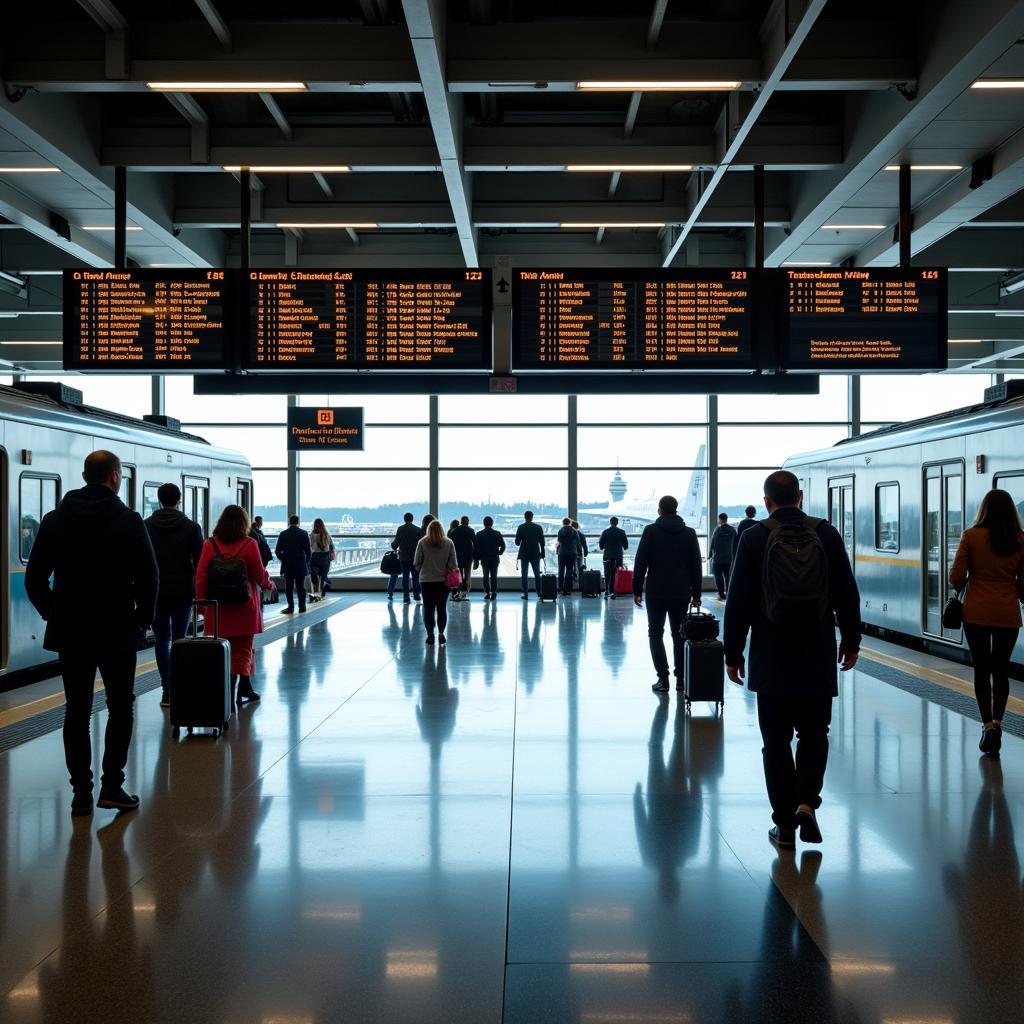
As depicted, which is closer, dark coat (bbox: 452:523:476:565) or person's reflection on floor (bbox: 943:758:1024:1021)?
person's reflection on floor (bbox: 943:758:1024:1021)

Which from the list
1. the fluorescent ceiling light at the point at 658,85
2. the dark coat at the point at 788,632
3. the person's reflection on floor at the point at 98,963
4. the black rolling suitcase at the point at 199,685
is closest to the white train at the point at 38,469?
the black rolling suitcase at the point at 199,685

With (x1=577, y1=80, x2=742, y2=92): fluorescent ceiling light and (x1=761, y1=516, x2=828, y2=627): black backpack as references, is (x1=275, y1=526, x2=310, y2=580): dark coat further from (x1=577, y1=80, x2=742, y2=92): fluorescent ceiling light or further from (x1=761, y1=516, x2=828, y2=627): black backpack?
(x1=761, y1=516, x2=828, y2=627): black backpack

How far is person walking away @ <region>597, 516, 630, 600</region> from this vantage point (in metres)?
21.6

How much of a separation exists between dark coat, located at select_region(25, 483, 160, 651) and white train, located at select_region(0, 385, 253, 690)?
461 cm

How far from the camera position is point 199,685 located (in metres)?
7.18

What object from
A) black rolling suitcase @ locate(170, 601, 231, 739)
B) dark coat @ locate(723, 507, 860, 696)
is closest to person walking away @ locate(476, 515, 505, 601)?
black rolling suitcase @ locate(170, 601, 231, 739)

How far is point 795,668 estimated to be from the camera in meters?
4.72

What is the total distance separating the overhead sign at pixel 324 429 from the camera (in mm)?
21625

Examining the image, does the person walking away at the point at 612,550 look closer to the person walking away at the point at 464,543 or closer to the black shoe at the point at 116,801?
the person walking away at the point at 464,543

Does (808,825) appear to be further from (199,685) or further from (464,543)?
(464,543)

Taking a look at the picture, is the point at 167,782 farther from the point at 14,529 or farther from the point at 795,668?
the point at 14,529

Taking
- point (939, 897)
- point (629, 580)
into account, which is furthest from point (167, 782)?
point (629, 580)

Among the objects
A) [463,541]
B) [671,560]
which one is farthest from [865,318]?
[463,541]

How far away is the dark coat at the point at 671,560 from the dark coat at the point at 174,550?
3.64 meters
